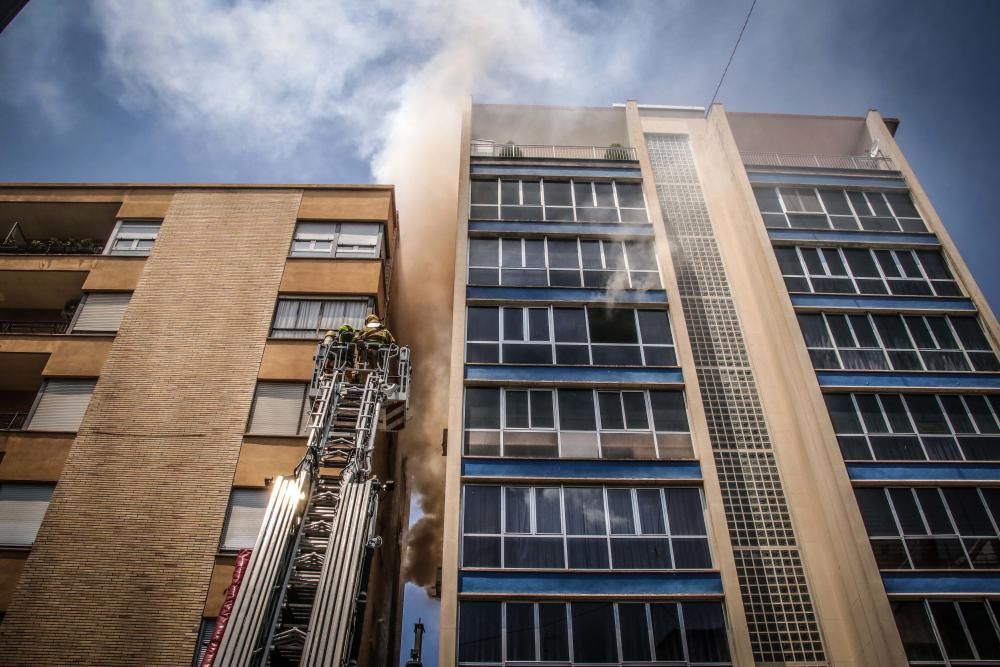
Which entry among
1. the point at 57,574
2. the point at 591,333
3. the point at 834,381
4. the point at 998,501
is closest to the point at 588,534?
the point at 591,333

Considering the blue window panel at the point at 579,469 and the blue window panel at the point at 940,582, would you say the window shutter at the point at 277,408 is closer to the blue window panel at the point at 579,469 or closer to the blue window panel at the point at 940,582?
the blue window panel at the point at 579,469

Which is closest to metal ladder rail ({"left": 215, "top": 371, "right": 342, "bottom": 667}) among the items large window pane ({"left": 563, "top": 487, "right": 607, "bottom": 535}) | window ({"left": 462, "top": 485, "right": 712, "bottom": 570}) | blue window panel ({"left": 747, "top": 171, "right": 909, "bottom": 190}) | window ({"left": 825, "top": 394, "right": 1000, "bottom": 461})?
window ({"left": 462, "top": 485, "right": 712, "bottom": 570})

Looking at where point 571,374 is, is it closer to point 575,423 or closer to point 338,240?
point 575,423

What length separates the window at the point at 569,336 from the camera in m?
18.4

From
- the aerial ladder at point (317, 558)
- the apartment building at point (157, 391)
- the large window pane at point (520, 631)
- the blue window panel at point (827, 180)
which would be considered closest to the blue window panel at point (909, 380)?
the blue window panel at point (827, 180)

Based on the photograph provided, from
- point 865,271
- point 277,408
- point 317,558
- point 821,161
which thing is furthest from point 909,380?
point 277,408

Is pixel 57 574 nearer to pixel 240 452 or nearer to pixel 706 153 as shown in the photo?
pixel 240 452

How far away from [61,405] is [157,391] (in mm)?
2968

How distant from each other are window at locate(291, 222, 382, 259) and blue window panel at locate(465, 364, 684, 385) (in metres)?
6.17

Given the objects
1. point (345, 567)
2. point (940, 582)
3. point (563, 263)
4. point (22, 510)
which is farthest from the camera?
point (563, 263)

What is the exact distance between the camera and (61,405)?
1767 cm

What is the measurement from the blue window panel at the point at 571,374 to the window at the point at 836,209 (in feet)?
27.0

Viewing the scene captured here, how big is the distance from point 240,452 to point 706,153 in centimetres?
2052

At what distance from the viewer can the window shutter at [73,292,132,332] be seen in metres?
19.2
